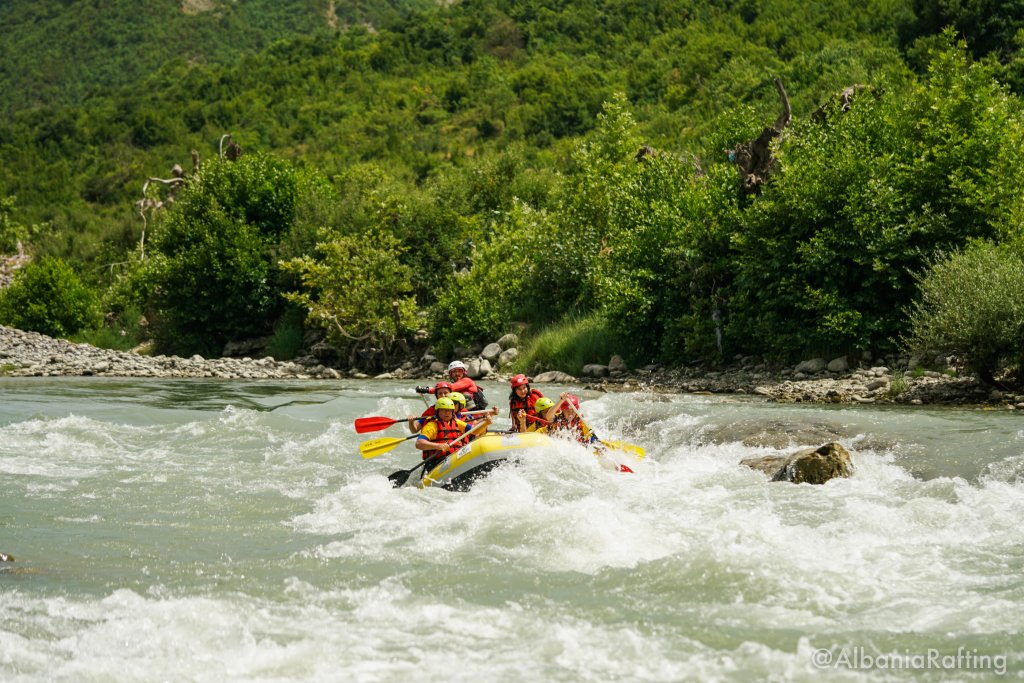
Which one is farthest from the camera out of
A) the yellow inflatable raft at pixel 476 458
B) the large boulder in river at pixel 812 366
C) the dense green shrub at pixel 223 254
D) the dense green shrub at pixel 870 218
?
the dense green shrub at pixel 223 254

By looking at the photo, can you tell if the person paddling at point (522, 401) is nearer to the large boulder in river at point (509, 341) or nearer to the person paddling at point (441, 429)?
the person paddling at point (441, 429)

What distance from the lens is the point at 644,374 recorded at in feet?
76.4

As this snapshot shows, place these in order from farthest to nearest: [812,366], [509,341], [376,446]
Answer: [509,341]
[812,366]
[376,446]

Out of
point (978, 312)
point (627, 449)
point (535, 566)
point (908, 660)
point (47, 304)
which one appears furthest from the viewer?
point (47, 304)

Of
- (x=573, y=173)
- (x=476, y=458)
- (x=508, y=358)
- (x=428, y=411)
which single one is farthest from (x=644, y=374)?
(x=573, y=173)

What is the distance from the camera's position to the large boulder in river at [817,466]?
10531mm

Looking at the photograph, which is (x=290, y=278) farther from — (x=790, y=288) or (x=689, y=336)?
(x=790, y=288)

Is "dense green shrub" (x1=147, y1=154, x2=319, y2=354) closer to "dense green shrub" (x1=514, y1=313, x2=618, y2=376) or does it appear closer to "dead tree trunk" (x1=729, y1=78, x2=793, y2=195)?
"dense green shrub" (x1=514, y1=313, x2=618, y2=376)

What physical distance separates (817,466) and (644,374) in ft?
41.9

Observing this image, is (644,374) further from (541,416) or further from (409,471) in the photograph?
(409,471)

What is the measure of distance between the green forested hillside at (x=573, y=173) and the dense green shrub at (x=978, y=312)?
200 centimetres

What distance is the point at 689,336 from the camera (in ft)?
76.1

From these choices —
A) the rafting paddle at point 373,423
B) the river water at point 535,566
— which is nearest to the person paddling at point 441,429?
the river water at point 535,566

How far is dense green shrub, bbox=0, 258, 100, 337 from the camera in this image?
38.3m
